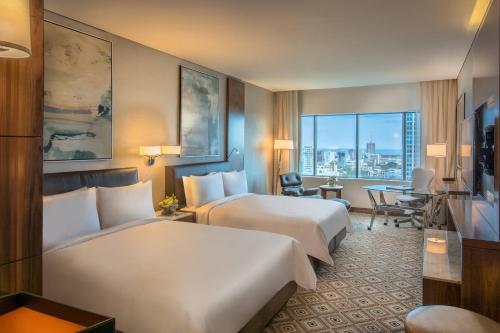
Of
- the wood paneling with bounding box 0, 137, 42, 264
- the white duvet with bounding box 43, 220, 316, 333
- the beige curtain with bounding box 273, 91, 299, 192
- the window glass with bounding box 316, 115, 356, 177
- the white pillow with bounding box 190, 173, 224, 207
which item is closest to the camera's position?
the wood paneling with bounding box 0, 137, 42, 264

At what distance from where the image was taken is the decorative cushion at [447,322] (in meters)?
1.83

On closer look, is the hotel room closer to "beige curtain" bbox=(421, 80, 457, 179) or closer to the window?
"beige curtain" bbox=(421, 80, 457, 179)

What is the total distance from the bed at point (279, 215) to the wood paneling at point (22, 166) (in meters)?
2.69

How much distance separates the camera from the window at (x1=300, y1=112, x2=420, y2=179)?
725cm

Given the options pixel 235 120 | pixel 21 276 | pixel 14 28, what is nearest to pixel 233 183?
pixel 235 120

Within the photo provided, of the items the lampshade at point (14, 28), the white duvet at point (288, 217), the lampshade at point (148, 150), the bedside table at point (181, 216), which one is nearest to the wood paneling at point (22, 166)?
the lampshade at point (14, 28)

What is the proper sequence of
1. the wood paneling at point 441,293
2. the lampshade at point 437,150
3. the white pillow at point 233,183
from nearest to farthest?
the wood paneling at point 441,293 → the white pillow at point 233,183 → the lampshade at point 437,150

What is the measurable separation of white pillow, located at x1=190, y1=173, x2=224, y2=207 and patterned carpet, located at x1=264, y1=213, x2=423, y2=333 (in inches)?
69.9

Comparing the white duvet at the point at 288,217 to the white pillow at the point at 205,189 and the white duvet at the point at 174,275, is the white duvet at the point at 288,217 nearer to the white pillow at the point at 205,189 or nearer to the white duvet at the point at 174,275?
the white pillow at the point at 205,189

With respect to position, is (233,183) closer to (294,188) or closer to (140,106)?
(294,188)

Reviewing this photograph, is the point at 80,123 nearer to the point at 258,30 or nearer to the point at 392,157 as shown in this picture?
the point at 258,30

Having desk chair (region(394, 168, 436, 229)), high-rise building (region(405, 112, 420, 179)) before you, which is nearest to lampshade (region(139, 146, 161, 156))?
desk chair (region(394, 168, 436, 229))

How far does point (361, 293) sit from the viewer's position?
3.49 meters

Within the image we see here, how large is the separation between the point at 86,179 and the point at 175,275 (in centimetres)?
188
